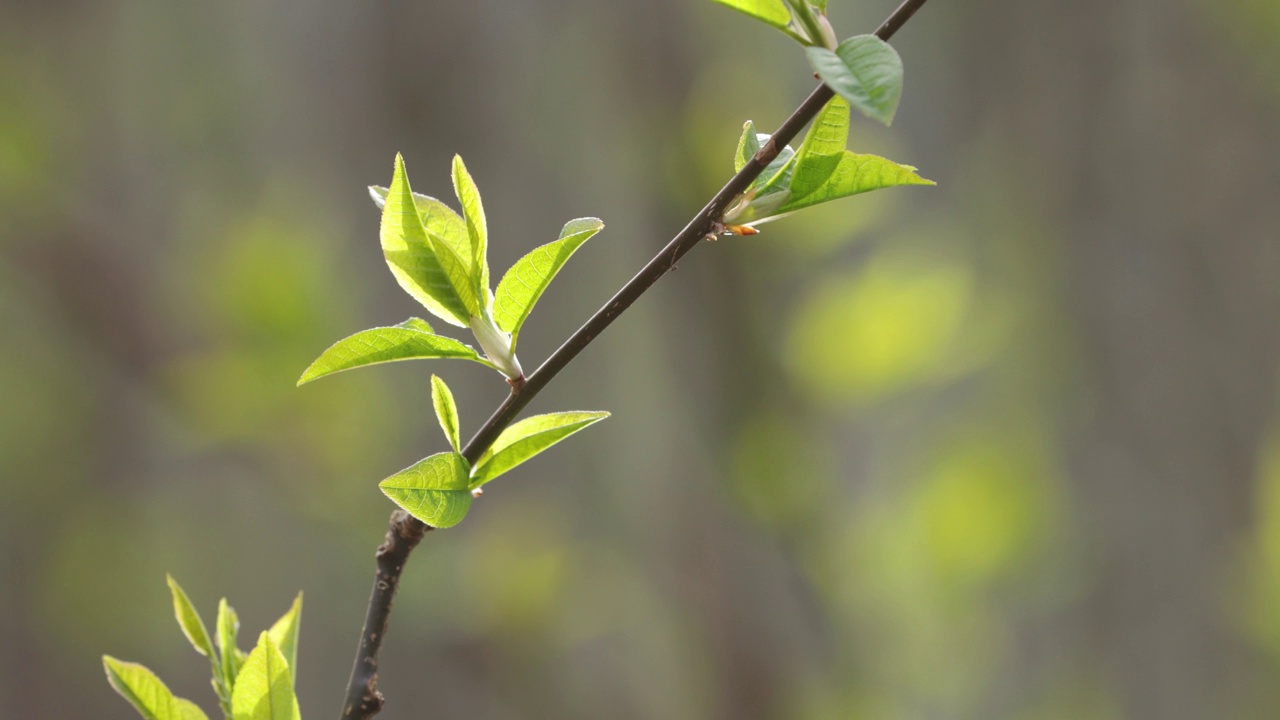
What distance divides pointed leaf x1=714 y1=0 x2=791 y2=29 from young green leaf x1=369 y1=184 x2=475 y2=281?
0.28 feet

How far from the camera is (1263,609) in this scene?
1.16 metres

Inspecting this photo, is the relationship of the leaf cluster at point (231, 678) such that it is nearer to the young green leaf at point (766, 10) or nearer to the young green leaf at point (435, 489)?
the young green leaf at point (435, 489)

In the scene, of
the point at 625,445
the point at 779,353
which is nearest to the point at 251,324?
the point at 625,445

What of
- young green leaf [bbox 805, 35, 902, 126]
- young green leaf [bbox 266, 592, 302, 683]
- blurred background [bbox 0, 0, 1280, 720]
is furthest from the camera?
blurred background [bbox 0, 0, 1280, 720]

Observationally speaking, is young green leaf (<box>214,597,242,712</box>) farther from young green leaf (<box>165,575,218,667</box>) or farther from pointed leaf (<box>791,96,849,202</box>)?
pointed leaf (<box>791,96,849,202</box>)

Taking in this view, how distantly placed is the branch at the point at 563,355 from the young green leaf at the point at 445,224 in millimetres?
44

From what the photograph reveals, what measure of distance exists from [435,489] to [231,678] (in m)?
0.11

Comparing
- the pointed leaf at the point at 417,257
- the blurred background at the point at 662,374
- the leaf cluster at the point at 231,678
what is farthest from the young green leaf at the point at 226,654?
the blurred background at the point at 662,374

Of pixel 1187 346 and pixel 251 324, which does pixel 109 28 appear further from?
pixel 1187 346

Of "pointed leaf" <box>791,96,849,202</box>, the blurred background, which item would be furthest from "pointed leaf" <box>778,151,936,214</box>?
the blurred background

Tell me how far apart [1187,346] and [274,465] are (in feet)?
4.10

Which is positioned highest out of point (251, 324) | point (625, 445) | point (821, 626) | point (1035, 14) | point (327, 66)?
point (327, 66)

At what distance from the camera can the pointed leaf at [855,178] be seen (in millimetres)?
185

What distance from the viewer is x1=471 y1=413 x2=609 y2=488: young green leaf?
0.20m
